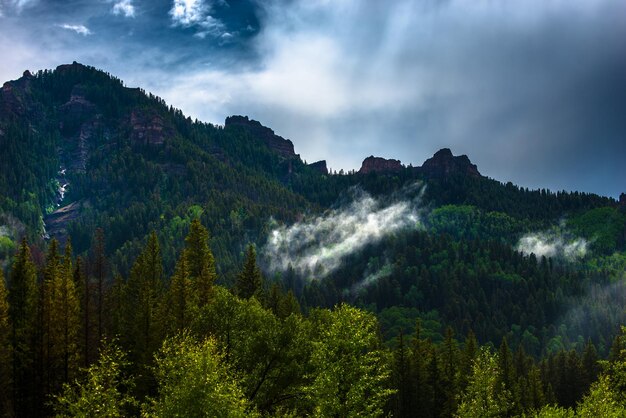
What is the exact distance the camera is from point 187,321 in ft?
231

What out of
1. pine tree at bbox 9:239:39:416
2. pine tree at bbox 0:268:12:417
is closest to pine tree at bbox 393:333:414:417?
pine tree at bbox 9:239:39:416

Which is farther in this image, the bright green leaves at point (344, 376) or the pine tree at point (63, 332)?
the pine tree at point (63, 332)

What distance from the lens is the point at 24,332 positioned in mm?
68250

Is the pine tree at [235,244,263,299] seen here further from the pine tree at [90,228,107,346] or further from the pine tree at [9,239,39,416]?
the pine tree at [9,239,39,416]

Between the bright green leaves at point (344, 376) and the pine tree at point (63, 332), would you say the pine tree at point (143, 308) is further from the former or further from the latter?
the bright green leaves at point (344, 376)

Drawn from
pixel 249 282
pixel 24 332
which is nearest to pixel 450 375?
pixel 249 282

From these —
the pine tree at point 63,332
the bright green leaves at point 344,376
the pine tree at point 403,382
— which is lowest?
the pine tree at point 403,382

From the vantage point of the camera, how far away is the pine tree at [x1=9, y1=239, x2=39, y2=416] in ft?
217

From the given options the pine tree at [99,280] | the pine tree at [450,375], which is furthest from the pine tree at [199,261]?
the pine tree at [450,375]

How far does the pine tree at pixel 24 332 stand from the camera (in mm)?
66125

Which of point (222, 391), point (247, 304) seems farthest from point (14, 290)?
point (222, 391)

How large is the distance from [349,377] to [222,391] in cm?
1190

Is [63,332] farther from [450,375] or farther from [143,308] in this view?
[450,375]

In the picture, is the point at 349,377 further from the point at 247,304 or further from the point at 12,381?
the point at 12,381
